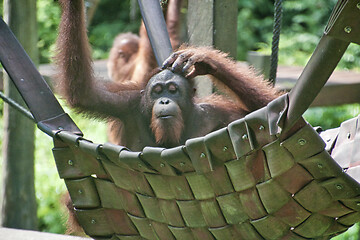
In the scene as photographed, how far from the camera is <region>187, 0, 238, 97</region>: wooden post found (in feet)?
8.68

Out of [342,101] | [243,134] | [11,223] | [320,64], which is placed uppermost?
[320,64]

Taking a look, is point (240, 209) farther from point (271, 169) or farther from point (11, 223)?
point (11, 223)

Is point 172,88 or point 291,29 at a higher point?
point 172,88

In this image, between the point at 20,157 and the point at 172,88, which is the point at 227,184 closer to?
the point at 172,88

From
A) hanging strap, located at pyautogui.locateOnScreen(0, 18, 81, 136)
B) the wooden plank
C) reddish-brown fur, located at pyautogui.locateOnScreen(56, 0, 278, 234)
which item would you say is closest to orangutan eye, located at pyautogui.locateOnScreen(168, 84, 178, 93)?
reddish-brown fur, located at pyautogui.locateOnScreen(56, 0, 278, 234)

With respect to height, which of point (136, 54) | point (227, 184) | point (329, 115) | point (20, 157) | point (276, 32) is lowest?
point (329, 115)

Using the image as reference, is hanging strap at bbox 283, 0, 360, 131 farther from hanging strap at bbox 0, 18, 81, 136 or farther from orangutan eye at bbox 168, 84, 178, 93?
orangutan eye at bbox 168, 84, 178, 93

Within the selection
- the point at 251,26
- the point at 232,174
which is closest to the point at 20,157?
the point at 232,174

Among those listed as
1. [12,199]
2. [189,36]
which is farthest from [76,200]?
[12,199]

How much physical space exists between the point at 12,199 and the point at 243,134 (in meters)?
2.42

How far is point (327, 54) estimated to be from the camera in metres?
1.25

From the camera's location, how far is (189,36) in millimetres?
2789

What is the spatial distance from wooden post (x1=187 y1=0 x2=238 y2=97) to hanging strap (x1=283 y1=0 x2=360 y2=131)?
1367mm

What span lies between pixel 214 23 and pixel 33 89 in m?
1.06
